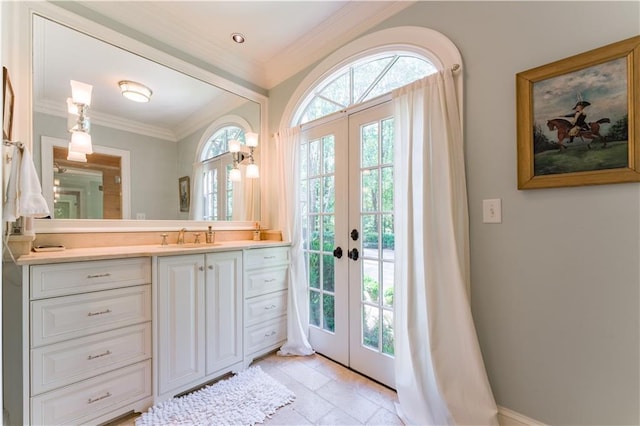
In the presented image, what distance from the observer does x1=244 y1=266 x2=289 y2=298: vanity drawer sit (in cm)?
216

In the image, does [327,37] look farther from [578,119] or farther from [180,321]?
[180,321]

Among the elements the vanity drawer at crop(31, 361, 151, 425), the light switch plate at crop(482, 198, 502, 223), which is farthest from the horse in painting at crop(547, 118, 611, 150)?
the vanity drawer at crop(31, 361, 151, 425)

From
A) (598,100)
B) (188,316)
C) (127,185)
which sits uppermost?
(598,100)

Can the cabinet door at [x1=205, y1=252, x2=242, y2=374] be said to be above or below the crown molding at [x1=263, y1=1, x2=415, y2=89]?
below

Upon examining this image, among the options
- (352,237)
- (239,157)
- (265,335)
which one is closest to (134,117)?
(239,157)

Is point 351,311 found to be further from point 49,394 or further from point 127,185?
point 127,185

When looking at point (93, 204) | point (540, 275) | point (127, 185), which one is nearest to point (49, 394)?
point (93, 204)

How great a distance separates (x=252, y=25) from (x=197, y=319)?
2.31 meters

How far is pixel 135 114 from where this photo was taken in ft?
6.75

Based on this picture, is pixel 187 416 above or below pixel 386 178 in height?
below

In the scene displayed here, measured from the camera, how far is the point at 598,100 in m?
1.20

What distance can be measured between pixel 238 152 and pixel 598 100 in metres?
2.49

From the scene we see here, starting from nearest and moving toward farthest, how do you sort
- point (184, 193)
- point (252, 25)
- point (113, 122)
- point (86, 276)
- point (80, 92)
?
point (86, 276) < point (80, 92) < point (113, 122) < point (252, 25) < point (184, 193)

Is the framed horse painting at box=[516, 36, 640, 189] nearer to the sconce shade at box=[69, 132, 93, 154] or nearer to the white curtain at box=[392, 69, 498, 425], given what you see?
the white curtain at box=[392, 69, 498, 425]
